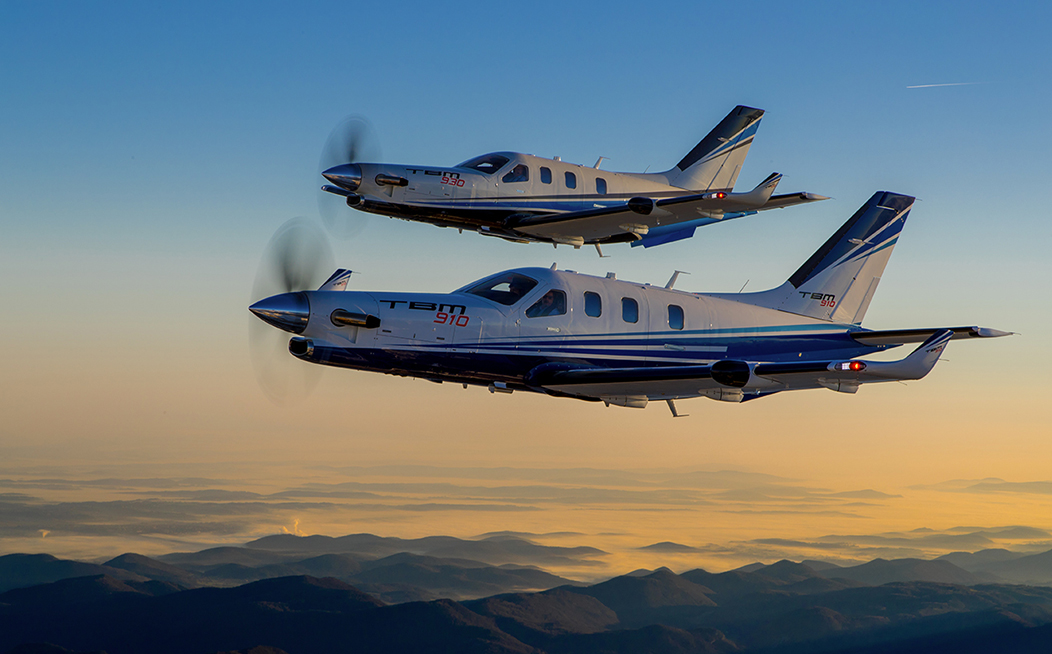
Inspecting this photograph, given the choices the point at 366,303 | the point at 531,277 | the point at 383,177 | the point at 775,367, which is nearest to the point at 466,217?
the point at 383,177

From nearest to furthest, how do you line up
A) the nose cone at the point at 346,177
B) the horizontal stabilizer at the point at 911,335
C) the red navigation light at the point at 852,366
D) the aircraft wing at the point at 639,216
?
1. the red navigation light at the point at 852,366
2. the horizontal stabilizer at the point at 911,335
3. the aircraft wing at the point at 639,216
4. the nose cone at the point at 346,177

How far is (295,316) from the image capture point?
2177 cm

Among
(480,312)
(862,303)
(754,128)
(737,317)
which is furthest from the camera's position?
(754,128)

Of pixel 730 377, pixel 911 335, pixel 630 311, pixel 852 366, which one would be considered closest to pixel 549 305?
pixel 630 311

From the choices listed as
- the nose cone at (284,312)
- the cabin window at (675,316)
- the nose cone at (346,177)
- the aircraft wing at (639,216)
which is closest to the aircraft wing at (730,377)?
the cabin window at (675,316)

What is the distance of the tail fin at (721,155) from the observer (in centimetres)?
3778

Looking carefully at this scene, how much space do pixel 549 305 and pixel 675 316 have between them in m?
3.92

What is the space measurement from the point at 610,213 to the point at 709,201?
314 centimetres

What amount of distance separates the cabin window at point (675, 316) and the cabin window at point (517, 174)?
8026 millimetres

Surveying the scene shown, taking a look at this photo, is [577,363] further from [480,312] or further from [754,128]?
[754,128]

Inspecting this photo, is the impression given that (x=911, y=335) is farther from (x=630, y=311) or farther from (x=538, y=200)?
(x=538, y=200)

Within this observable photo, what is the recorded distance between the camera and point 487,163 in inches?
1256

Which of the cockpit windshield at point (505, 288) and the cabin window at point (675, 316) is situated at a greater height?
the cockpit windshield at point (505, 288)

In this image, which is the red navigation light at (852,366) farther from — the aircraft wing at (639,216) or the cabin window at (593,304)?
the aircraft wing at (639,216)
